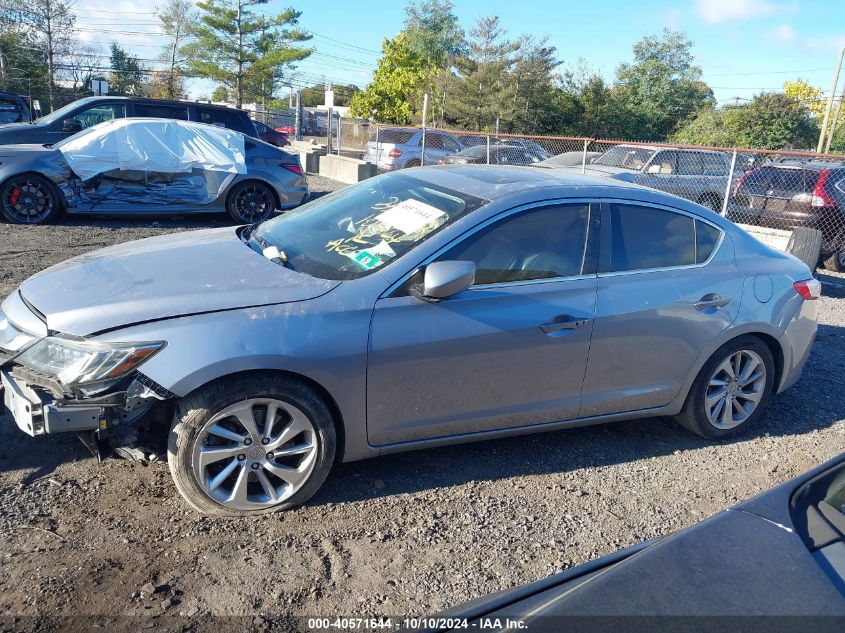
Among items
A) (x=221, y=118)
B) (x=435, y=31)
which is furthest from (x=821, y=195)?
(x=435, y=31)

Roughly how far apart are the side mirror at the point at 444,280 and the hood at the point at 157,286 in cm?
47

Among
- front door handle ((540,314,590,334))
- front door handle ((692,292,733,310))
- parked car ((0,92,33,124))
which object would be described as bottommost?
front door handle ((540,314,590,334))

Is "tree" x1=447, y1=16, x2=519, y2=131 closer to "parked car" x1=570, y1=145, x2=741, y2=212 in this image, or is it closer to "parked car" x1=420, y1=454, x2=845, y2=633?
"parked car" x1=570, y1=145, x2=741, y2=212

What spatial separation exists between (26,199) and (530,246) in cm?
829

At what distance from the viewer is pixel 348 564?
3.07 meters

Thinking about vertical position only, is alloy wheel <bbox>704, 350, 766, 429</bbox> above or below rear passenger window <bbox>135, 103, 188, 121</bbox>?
below

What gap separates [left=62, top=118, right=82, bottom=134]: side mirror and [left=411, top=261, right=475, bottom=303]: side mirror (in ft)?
33.7

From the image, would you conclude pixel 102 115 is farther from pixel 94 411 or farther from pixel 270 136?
pixel 94 411

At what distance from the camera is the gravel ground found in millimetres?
2832

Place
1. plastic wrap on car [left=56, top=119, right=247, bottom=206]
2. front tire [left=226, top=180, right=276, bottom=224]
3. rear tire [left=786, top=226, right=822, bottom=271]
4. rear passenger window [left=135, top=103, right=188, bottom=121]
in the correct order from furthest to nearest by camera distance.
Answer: rear passenger window [left=135, top=103, right=188, bottom=121], front tire [left=226, top=180, right=276, bottom=224], plastic wrap on car [left=56, top=119, right=247, bottom=206], rear tire [left=786, top=226, right=822, bottom=271]

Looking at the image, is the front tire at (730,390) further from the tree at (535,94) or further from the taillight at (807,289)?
the tree at (535,94)

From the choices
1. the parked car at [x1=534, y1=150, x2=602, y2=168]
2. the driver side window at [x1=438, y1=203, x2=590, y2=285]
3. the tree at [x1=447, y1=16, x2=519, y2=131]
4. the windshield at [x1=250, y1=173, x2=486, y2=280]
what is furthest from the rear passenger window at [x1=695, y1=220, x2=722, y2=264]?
the tree at [x1=447, y1=16, x2=519, y2=131]

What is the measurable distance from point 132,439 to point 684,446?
337 cm

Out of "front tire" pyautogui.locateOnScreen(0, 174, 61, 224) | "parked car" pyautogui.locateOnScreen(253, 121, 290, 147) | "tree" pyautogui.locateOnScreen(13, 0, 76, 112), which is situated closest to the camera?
"front tire" pyautogui.locateOnScreen(0, 174, 61, 224)
